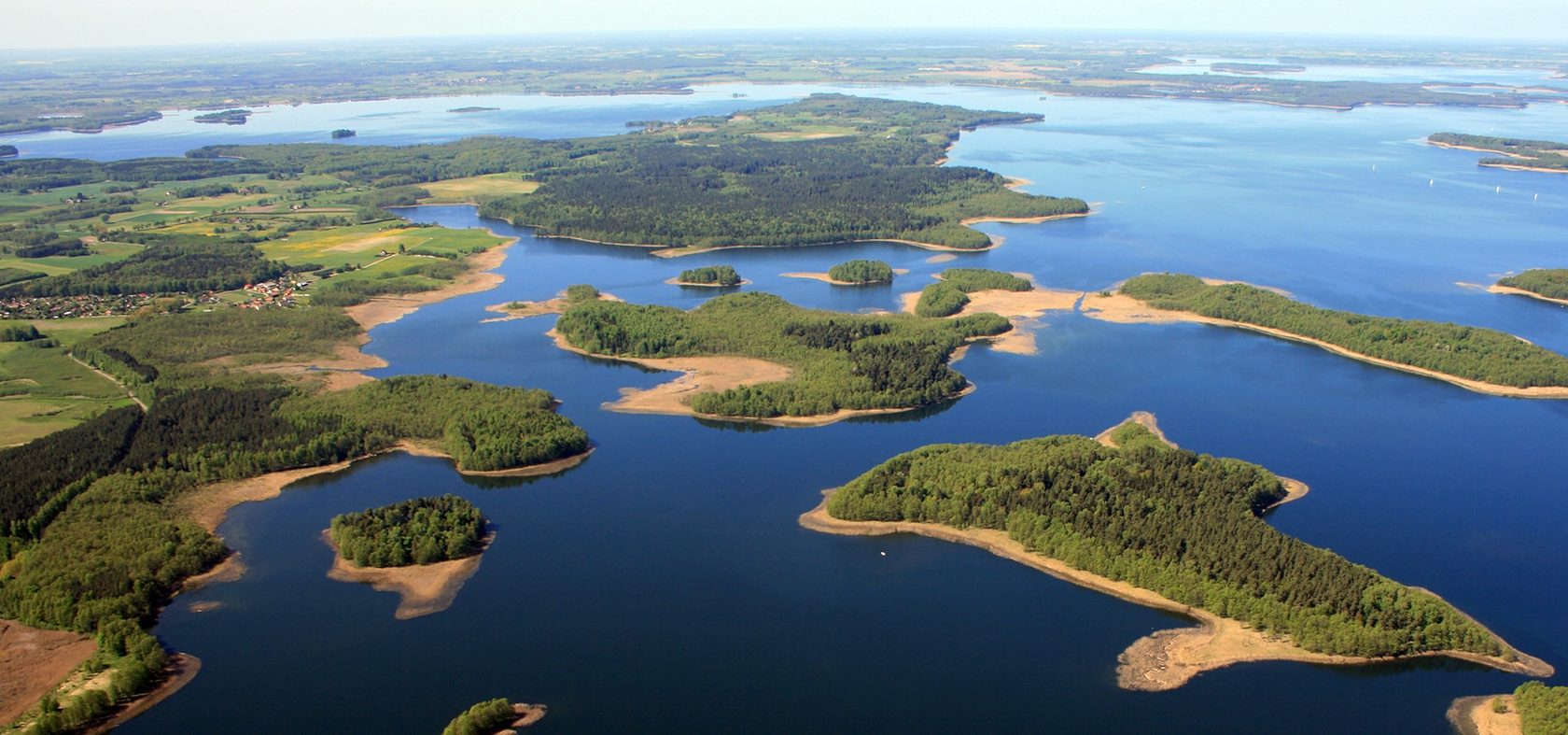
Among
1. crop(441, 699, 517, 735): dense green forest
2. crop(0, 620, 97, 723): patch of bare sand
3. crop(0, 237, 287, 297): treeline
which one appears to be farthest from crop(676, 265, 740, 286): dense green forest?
crop(441, 699, 517, 735): dense green forest

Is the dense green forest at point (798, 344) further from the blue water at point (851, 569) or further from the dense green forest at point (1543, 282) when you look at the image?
the dense green forest at point (1543, 282)

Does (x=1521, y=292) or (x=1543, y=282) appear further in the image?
(x=1521, y=292)

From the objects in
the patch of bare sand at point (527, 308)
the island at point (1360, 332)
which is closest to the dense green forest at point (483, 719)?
the patch of bare sand at point (527, 308)

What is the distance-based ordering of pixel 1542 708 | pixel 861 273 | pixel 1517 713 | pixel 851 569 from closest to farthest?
pixel 1542 708 < pixel 1517 713 < pixel 851 569 < pixel 861 273

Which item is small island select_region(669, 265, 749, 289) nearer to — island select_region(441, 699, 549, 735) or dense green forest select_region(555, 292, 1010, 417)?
dense green forest select_region(555, 292, 1010, 417)

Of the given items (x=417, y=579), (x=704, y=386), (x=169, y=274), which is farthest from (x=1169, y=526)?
(x=169, y=274)

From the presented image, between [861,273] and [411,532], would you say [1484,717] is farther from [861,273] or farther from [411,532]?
[861,273]

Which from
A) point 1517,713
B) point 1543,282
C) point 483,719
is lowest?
point 1517,713
